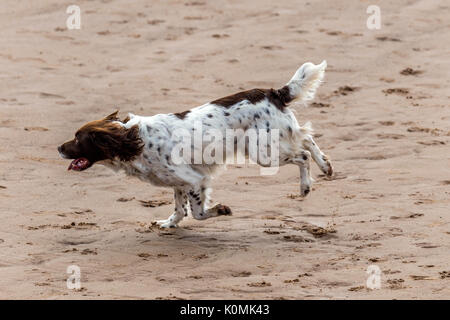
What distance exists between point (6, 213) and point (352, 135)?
441 centimetres

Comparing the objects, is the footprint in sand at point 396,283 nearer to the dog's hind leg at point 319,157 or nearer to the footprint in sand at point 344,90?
the dog's hind leg at point 319,157

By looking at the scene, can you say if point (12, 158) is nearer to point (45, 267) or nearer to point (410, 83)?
point (45, 267)

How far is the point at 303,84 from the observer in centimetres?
999

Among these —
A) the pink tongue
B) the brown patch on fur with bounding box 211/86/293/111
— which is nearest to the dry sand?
the pink tongue

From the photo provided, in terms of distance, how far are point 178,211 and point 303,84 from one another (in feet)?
5.62

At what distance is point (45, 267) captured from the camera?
8.66 meters

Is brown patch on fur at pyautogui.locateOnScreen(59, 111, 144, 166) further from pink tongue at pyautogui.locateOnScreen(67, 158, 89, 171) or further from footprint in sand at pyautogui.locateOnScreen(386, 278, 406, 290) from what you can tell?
footprint in sand at pyautogui.locateOnScreen(386, 278, 406, 290)

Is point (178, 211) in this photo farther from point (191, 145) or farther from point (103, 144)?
point (103, 144)

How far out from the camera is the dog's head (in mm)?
9398

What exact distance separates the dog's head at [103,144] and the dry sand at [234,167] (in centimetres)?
71

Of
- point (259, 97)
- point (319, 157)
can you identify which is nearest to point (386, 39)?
point (319, 157)

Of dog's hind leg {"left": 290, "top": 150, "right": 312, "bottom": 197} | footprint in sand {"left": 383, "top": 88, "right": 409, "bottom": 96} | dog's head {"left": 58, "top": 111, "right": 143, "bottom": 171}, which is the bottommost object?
dog's hind leg {"left": 290, "top": 150, "right": 312, "bottom": 197}

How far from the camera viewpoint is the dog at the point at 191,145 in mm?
9445

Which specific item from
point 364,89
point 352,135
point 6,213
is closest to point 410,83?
point 364,89
